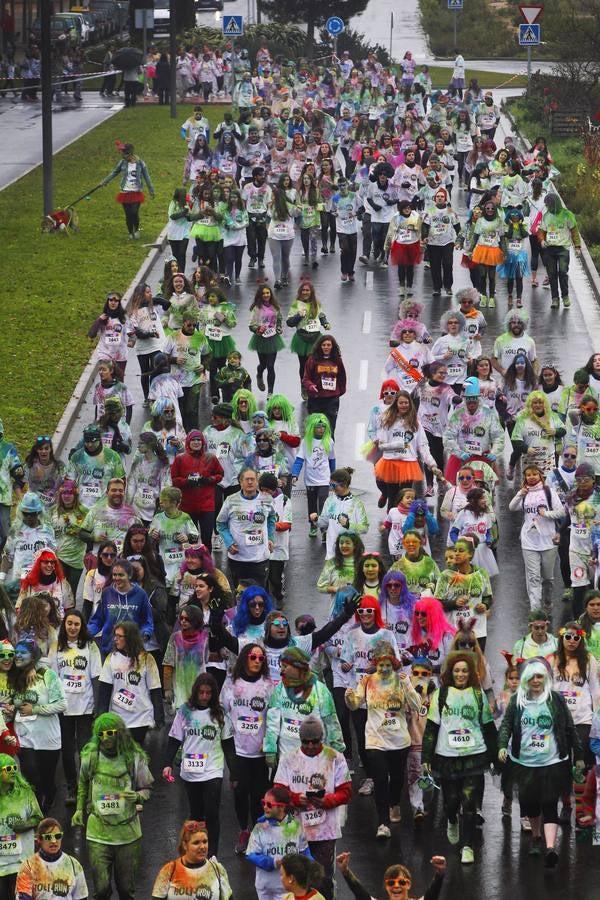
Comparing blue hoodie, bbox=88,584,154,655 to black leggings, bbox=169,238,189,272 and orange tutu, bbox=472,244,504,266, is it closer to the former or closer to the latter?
orange tutu, bbox=472,244,504,266

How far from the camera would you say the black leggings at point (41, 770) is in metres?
14.2

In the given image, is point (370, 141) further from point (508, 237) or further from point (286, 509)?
point (286, 509)

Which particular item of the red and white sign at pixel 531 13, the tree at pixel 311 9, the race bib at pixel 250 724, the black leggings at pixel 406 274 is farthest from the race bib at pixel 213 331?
the tree at pixel 311 9

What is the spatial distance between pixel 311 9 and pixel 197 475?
5173cm

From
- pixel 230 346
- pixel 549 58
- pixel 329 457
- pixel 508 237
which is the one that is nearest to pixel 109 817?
pixel 329 457

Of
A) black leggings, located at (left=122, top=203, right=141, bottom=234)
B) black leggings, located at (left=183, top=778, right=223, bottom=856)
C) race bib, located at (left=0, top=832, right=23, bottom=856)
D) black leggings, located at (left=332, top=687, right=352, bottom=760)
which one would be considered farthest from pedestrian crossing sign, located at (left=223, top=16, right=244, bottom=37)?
race bib, located at (left=0, top=832, right=23, bottom=856)

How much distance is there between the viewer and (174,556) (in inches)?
678

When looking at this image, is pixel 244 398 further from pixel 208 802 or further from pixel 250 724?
pixel 208 802

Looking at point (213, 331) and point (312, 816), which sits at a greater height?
point (213, 331)

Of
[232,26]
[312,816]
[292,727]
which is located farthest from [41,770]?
[232,26]

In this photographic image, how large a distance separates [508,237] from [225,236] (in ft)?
13.9

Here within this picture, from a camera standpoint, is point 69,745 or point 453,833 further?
point 69,745

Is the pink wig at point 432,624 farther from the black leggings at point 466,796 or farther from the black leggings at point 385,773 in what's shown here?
the black leggings at point 466,796

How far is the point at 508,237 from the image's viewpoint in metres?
29.3
